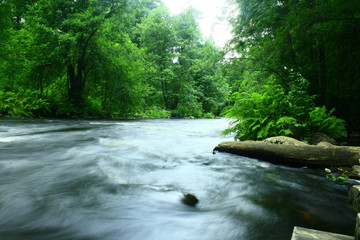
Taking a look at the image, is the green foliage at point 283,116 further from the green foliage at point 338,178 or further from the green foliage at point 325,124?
the green foliage at point 338,178

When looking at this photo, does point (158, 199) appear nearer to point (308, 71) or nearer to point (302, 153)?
point (302, 153)

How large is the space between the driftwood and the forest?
121 centimetres

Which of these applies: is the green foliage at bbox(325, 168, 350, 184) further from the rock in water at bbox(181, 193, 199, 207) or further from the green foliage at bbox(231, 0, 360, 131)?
the green foliage at bbox(231, 0, 360, 131)

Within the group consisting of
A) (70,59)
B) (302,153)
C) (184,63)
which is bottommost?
(302,153)

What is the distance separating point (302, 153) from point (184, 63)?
2612 centimetres

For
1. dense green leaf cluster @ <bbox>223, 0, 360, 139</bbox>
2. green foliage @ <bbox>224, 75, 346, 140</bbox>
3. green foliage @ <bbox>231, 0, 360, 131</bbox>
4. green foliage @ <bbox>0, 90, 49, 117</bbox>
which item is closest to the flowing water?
green foliage @ <bbox>224, 75, 346, 140</bbox>

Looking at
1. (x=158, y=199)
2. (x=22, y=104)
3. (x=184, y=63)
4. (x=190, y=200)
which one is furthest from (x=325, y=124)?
(x=184, y=63)

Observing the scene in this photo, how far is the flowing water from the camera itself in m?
2.07

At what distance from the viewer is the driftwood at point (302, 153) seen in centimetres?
387

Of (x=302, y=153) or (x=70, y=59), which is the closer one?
(x=302, y=153)

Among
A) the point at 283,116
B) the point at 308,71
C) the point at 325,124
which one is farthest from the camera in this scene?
the point at 308,71

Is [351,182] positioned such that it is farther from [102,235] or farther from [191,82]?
[191,82]

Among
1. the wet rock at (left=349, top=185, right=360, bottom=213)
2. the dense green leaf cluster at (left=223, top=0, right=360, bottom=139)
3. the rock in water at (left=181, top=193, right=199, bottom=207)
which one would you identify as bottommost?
the rock in water at (left=181, top=193, right=199, bottom=207)

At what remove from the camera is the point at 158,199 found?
9.15 feet
